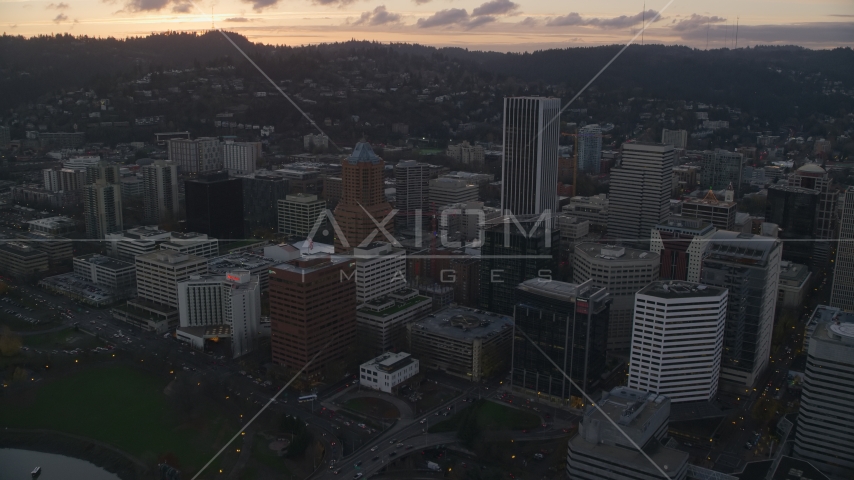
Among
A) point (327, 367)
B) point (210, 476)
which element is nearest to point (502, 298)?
point (327, 367)

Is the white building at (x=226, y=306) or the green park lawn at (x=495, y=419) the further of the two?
the white building at (x=226, y=306)

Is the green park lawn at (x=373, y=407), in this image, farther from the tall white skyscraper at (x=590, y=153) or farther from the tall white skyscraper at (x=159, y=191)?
the tall white skyscraper at (x=590, y=153)

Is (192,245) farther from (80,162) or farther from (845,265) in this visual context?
(845,265)

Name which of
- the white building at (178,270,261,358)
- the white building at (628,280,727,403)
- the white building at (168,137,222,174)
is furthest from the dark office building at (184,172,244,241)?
the white building at (628,280,727,403)

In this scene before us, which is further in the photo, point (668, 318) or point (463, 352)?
point (463, 352)

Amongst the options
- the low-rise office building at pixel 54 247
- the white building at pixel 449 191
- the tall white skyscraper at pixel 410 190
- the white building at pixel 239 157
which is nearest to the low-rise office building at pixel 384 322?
the tall white skyscraper at pixel 410 190

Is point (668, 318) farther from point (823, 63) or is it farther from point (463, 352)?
point (823, 63)
